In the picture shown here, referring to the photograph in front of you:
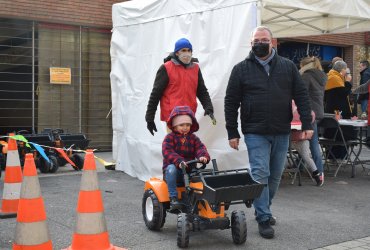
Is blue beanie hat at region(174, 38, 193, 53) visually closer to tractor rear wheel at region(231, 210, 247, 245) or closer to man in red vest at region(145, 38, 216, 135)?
man in red vest at region(145, 38, 216, 135)

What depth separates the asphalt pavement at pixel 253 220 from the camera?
4.97 meters

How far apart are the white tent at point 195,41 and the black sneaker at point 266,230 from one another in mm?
2069

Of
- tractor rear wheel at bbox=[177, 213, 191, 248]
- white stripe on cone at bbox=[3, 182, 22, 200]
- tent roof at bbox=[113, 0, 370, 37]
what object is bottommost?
tractor rear wheel at bbox=[177, 213, 191, 248]

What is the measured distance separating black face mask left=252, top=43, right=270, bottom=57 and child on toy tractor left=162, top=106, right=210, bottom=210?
2.90ft

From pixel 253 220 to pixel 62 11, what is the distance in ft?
24.9

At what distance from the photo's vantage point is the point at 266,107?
203 inches

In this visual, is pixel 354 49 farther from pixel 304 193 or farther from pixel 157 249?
pixel 157 249

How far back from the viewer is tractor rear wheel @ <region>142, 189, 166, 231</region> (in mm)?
5152

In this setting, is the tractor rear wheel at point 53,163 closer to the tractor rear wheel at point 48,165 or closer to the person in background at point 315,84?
the tractor rear wheel at point 48,165

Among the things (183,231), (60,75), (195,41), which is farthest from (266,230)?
(60,75)

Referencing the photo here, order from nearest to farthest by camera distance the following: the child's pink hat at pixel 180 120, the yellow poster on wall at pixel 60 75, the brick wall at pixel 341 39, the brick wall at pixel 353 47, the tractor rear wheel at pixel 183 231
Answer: the tractor rear wheel at pixel 183 231
the child's pink hat at pixel 180 120
the yellow poster on wall at pixel 60 75
the brick wall at pixel 341 39
the brick wall at pixel 353 47

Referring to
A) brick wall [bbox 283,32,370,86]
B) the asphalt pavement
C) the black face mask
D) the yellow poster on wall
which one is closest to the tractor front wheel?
the asphalt pavement

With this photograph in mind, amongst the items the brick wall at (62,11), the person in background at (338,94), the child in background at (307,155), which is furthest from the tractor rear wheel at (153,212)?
the brick wall at (62,11)

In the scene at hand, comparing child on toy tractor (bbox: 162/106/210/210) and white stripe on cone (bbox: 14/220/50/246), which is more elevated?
child on toy tractor (bbox: 162/106/210/210)
